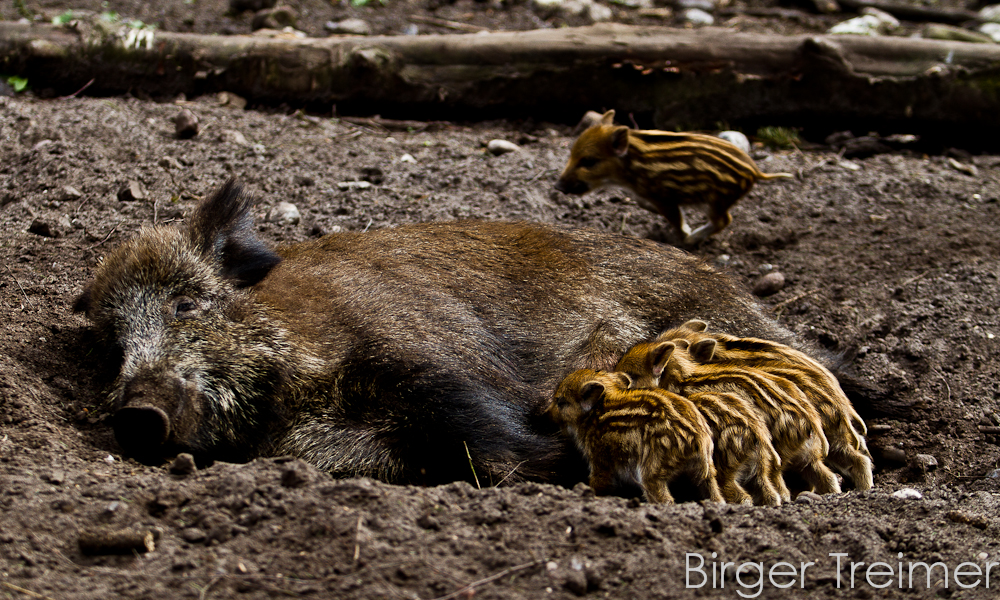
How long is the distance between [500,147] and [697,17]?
4.53 m

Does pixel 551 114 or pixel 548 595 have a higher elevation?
pixel 551 114

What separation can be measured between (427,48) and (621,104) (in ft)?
5.71

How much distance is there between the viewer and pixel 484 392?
3811 millimetres

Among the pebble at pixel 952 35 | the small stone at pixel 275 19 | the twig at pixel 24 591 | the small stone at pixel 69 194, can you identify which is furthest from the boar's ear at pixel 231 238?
the pebble at pixel 952 35

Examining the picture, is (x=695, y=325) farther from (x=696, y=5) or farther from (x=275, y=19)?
(x=696, y=5)

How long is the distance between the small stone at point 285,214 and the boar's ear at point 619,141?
216 cm

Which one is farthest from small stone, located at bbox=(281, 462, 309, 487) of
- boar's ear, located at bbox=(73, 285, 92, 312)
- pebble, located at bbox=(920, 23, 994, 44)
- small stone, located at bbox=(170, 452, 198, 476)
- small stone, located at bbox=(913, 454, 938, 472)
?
pebble, located at bbox=(920, 23, 994, 44)

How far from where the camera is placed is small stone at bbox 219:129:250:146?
20.3 feet

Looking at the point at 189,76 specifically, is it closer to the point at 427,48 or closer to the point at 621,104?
the point at 427,48

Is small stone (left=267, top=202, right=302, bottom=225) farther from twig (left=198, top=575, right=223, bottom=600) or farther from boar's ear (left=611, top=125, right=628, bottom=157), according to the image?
twig (left=198, top=575, right=223, bottom=600)

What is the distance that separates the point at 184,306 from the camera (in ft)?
12.7

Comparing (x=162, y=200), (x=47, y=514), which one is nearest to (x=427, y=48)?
(x=162, y=200)

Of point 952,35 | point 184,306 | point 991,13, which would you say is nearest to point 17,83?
point 184,306

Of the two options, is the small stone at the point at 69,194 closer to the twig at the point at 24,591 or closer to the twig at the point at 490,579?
the twig at the point at 24,591
